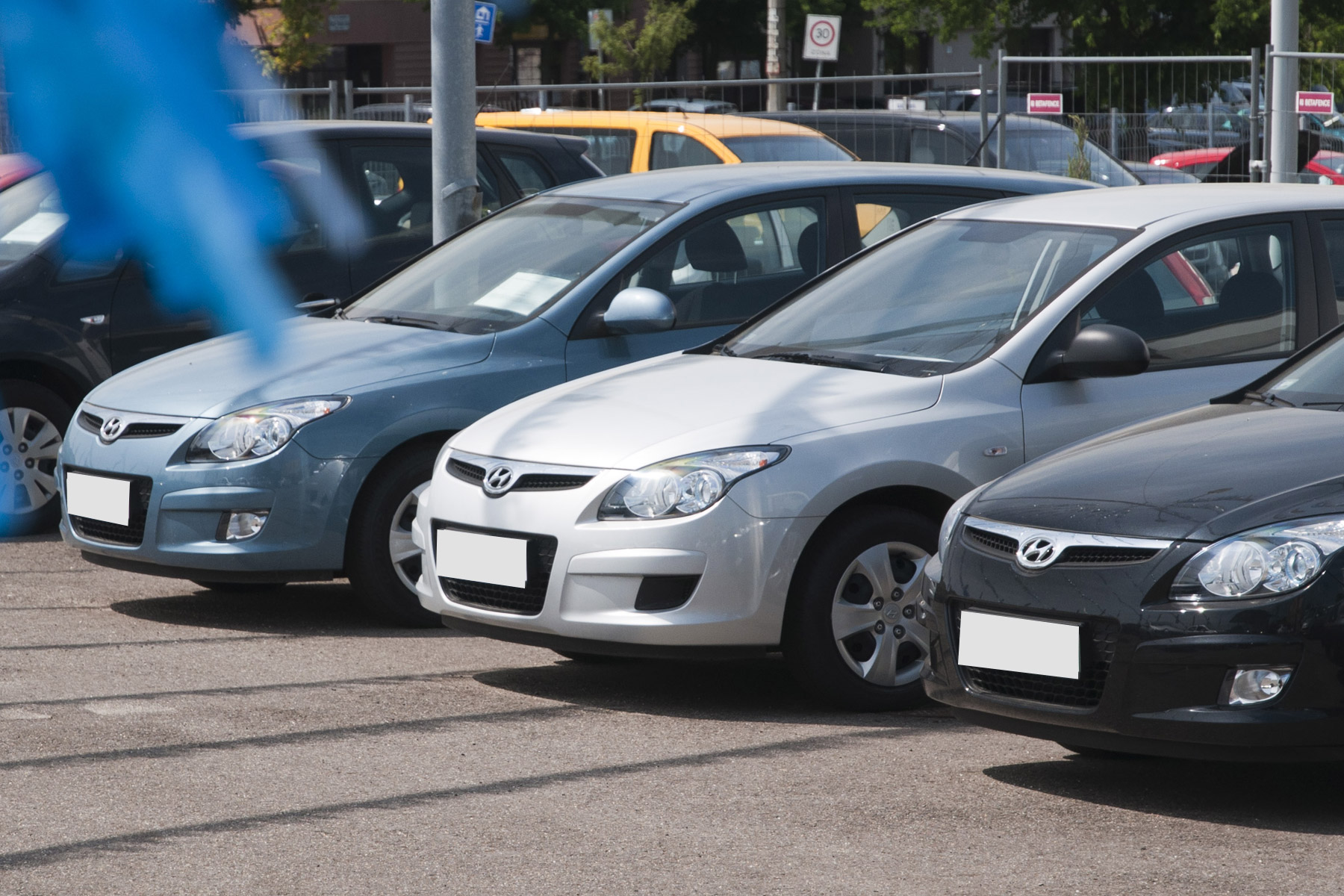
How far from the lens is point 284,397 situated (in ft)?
22.5

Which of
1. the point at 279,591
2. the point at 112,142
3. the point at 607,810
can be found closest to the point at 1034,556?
the point at 607,810

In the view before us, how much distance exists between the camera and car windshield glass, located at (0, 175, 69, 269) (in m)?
8.19

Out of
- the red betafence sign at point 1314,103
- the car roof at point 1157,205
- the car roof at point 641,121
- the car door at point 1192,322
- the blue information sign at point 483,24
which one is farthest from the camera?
the car roof at point 641,121

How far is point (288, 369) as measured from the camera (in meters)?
7.08

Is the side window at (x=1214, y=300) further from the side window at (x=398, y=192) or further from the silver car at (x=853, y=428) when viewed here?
the side window at (x=398, y=192)

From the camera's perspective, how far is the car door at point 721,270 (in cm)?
726

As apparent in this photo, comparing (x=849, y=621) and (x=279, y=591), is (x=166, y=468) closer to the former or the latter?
(x=279, y=591)

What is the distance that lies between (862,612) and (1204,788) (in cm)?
120

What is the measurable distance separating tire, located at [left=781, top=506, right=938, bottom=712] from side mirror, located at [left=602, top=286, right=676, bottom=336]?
4.81 feet

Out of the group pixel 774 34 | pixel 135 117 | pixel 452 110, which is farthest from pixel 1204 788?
pixel 774 34

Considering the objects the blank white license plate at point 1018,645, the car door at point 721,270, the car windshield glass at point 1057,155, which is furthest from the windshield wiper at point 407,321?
the car windshield glass at point 1057,155

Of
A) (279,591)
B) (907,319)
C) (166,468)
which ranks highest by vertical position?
(907,319)

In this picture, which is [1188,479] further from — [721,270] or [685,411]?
[721,270]

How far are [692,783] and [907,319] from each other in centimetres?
203
